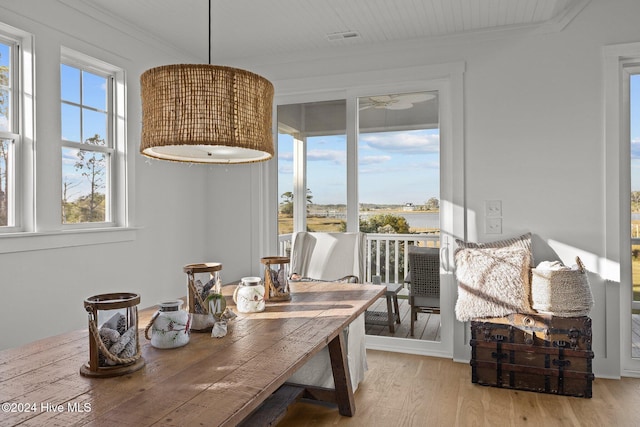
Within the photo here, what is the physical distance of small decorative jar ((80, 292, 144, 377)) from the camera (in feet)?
4.42

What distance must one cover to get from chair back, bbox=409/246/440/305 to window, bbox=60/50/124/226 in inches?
92.8

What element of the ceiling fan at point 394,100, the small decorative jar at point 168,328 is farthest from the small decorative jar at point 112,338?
the ceiling fan at point 394,100

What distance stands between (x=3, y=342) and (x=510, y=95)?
3.75 metres

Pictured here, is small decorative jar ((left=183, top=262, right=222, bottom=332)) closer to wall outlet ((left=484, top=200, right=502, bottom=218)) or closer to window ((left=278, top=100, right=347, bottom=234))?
window ((left=278, top=100, right=347, bottom=234))

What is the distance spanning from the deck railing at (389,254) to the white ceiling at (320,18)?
5.39 feet

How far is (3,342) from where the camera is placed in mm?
2578

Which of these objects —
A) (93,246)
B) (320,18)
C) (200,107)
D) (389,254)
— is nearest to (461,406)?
(389,254)

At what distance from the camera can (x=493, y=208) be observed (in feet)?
11.6

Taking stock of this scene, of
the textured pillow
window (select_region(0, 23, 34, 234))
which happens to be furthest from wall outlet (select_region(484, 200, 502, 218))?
window (select_region(0, 23, 34, 234))

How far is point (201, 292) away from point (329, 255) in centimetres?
164

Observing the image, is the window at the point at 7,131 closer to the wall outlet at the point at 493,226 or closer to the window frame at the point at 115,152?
the window frame at the point at 115,152

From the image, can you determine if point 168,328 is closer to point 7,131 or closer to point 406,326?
point 7,131

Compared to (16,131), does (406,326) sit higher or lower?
lower

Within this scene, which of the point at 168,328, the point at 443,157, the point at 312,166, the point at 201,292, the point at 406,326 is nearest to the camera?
the point at 168,328
